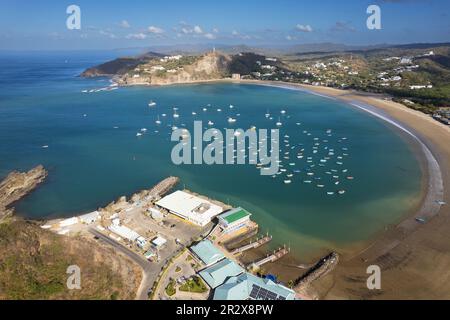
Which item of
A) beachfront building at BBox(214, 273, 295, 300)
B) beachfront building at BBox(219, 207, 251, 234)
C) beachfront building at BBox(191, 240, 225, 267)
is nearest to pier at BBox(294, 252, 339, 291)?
beachfront building at BBox(214, 273, 295, 300)

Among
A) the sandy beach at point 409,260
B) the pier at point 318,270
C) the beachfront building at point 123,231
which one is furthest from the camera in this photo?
the beachfront building at point 123,231

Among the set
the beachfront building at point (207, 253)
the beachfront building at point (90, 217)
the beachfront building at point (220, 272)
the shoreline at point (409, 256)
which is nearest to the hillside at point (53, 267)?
the beachfront building at point (207, 253)

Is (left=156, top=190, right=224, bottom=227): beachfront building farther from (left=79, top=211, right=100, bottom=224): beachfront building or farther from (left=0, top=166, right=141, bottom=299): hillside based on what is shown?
(left=0, top=166, right=141, bottom=299): hillside

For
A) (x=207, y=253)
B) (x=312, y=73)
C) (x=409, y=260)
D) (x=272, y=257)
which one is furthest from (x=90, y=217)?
(x=312, y=73)

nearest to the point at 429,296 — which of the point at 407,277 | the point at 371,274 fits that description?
the point at 407,277

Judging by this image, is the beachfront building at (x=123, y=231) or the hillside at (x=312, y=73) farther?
the hillside at (x=312, y=73)

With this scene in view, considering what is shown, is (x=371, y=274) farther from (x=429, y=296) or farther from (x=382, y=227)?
(x=382, y=227)

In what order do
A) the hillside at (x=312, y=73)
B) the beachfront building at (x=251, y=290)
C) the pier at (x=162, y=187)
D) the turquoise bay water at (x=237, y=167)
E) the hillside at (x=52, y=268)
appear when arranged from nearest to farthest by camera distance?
the hillside at (x=52, y=268) < the beachfront building at (x=251, y=290) < the turquoise bay water at (x=237, y=167) < the pier at (x=162, y=187) < the hillside at (x=312, y=73)

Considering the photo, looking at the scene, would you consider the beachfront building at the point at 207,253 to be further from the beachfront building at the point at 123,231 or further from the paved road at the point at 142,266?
the beachfront building at the point at 123,231
